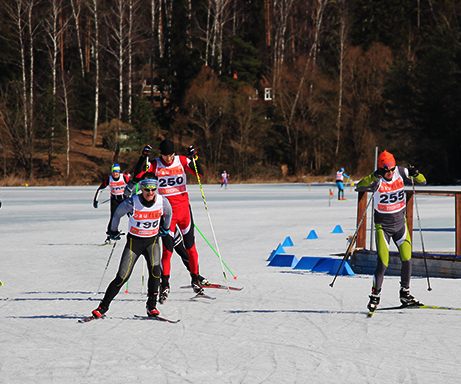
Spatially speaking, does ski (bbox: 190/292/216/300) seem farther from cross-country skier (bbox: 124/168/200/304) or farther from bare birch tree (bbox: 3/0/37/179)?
bare birch tree (bbox: 3/0/37/179)

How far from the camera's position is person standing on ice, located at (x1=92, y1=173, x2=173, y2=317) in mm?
5523

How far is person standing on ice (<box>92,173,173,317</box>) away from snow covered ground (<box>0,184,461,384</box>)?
40cm

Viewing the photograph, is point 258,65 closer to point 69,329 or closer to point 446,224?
point 446,224

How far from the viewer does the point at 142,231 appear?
5.57 m

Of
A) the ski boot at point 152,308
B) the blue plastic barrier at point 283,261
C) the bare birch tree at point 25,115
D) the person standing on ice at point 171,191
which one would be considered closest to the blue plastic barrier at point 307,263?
the blue plastic barrier at point 283,261

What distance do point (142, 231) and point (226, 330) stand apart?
1230mm

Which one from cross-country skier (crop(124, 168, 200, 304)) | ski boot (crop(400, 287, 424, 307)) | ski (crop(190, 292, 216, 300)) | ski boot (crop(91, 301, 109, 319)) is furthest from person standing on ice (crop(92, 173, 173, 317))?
ski boot (crop(400, 287, 424, 307))

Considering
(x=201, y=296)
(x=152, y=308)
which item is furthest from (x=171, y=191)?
(x=152, y=308)

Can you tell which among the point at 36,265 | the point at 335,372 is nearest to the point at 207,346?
the point at 335,372

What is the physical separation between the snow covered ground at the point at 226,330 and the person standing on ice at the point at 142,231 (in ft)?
1.32

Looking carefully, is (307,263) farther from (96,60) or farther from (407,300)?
(96,60)

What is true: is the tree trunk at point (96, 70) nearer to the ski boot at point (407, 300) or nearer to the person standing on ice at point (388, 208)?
the person standing on ice at point (388, 208)

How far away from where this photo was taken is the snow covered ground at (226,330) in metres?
4.14

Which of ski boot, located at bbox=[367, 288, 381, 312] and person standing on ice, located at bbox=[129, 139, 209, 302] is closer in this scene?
ski boot, located at bbox=[367, 288, 381, 312]
